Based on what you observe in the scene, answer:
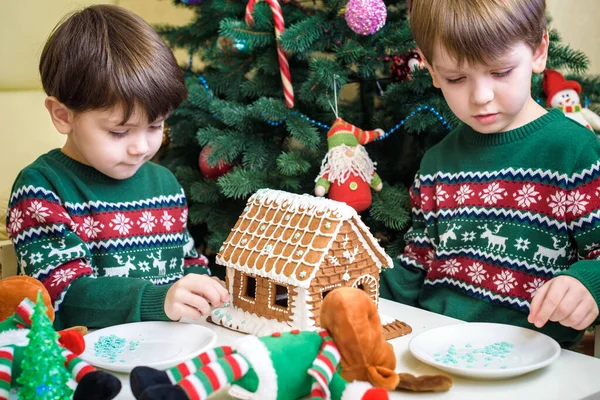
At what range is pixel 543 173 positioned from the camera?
3.81 ft

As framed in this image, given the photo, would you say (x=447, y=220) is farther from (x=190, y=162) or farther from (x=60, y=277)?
(x=190, y=162)

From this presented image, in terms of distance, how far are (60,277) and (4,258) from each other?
74 cm

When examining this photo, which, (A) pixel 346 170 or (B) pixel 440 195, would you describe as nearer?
(B) pixel 440 195

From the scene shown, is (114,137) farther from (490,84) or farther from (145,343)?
(490,84)

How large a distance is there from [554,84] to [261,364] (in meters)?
1.27

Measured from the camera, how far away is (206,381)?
65 cm

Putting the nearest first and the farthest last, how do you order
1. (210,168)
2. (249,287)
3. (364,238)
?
(364,238), (249,287), (210,168)

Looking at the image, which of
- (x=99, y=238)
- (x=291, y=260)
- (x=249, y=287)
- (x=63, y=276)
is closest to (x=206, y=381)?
(x=291, y=260)

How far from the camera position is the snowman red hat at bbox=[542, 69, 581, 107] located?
168cm

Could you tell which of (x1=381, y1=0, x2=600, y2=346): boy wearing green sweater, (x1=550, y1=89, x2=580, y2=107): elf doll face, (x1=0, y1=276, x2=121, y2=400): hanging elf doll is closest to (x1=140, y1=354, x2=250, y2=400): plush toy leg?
(x1=0, y1=276, x2=121, y2=400): hanging elf doll

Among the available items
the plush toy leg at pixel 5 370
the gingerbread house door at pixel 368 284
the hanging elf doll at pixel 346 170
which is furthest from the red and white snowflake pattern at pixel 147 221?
the plush toy leg at pixel 5 370

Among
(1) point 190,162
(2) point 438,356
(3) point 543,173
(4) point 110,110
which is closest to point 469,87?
(3) point 543,173

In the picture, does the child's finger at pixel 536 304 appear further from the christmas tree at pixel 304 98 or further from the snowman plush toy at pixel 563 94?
the snowman plush toy at pixel 563 94

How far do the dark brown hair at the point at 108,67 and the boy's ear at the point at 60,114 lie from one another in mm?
14
